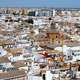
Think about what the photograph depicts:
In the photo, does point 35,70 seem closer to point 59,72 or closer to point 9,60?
point 59,72

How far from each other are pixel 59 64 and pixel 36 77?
2.06 meters

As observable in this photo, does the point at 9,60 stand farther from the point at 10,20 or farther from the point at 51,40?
the point at 10,20

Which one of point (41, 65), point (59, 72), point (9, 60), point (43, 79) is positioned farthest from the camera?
point (9, 60)

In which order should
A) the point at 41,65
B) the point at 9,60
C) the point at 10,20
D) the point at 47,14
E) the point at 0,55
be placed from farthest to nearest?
the point at 47,14, the point at 10,20, the point at 0,55, the point at 9,60, the point at 41,65

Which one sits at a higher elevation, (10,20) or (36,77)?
(10,20)

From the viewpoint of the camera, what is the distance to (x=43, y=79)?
352 inches

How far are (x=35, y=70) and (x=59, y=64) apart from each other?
1306 mm

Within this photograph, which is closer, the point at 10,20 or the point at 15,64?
the point at 15,64

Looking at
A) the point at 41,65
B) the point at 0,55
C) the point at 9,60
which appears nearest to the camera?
the point at 41,65

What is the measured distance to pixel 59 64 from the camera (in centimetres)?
1090

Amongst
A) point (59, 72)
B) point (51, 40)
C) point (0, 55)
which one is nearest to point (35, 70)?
point (59, 72)

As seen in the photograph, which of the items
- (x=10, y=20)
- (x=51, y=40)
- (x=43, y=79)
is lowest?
(x=43, y=79)

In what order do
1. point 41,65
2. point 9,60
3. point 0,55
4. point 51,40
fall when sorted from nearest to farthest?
point 41,65, point 9,60, point 0,55, point 51,40

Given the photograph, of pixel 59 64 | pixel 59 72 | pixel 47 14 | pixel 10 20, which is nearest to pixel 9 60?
pixel 59 64
